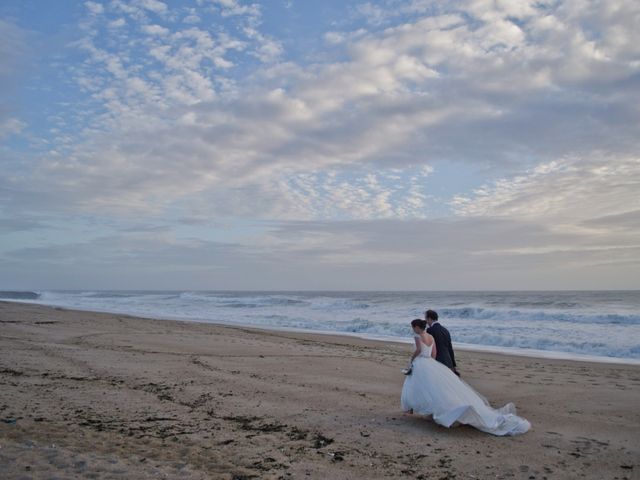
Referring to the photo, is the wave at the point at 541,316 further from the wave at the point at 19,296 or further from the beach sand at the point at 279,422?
the wave at the point at 19,296

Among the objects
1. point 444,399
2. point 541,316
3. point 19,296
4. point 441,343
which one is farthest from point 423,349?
point 19,296

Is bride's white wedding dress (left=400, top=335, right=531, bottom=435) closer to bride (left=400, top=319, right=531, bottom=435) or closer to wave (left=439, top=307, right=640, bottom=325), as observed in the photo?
bride (left=400, top=319, right=531, bottom=435)

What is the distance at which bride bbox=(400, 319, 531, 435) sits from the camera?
6.46 meters

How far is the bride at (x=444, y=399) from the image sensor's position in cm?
646

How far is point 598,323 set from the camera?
86.5ft

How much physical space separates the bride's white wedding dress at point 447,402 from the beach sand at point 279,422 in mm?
191

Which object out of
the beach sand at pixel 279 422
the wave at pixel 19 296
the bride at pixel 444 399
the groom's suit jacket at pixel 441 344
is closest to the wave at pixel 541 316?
the beach sand at pixel 279 422

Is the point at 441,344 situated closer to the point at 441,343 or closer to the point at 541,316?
the point at 441,343

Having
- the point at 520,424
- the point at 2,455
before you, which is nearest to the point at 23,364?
the point at 2,455

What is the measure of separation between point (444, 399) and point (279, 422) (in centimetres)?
235

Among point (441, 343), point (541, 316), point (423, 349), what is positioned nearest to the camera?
point (423, 349)

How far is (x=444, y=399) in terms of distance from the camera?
668 centimetres

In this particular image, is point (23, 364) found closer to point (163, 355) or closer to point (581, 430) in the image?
point (163, 355)

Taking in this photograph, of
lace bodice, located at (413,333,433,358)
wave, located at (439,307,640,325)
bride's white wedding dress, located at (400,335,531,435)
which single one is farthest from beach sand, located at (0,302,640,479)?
wave, located at (439,307,640,325)
